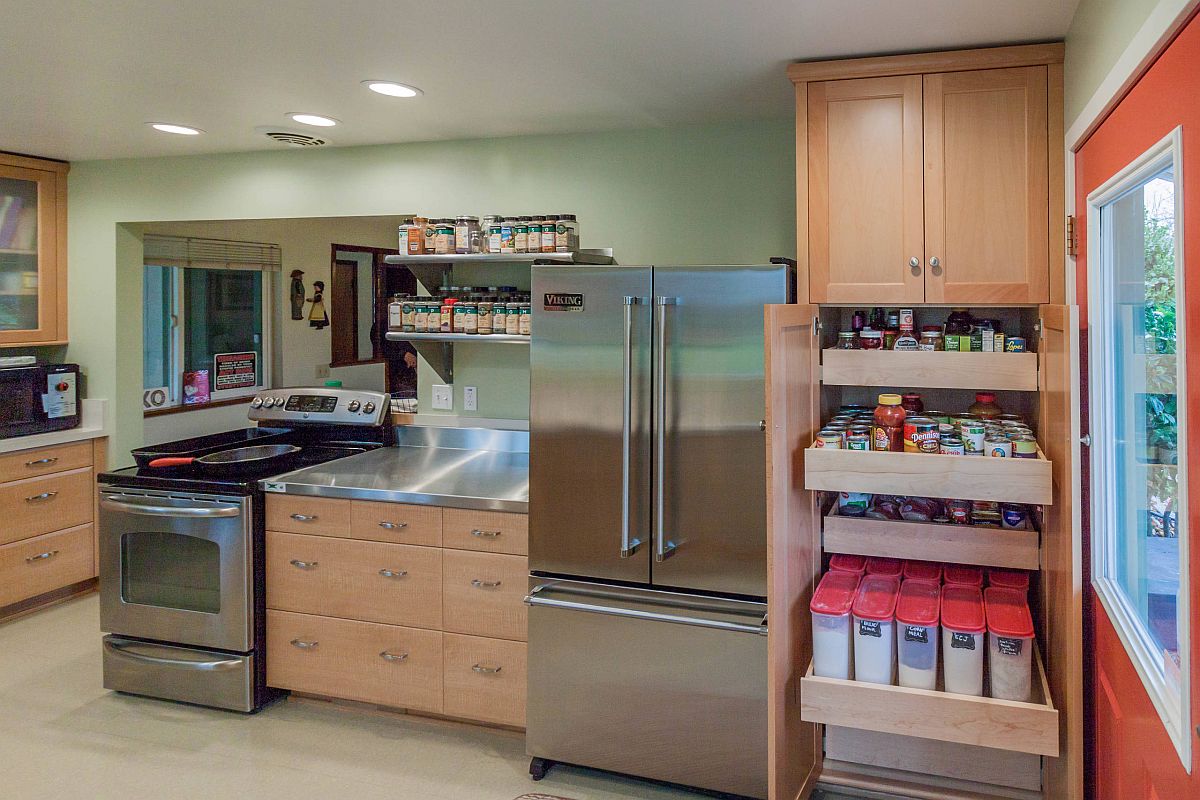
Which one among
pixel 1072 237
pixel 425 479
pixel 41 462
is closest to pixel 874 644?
pixel 1072 237

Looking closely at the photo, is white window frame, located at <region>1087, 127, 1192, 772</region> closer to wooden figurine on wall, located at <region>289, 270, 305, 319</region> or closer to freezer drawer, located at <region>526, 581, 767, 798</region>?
freezer drawer, located at <region>526, 581, 767, 798</region>

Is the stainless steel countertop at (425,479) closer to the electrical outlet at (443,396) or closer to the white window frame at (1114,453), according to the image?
the electrical outlet at (443,396)

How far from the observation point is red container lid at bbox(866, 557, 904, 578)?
104 inches

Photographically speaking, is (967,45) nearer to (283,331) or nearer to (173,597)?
(173,597)

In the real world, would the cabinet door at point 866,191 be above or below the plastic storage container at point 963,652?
above

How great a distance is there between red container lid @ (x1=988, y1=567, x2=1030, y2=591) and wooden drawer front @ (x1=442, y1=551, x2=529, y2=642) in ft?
4.68

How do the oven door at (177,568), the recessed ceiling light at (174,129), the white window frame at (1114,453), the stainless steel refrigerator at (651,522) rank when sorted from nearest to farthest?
the white window frame at (1114,453)
the stainless steel refrigerator at (651,522)
the oven door at (177,568)
the recessed ceiling light at (174,129)

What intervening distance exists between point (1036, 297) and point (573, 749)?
6.35ft

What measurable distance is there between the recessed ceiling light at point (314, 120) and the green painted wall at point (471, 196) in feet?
1.32

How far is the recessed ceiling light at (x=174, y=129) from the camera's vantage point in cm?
346

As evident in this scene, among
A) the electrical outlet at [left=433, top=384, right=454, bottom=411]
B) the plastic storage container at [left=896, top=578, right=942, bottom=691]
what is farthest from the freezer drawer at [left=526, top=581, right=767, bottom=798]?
the electrical outlet at [left=433, top=384, right=454, bottom=411]

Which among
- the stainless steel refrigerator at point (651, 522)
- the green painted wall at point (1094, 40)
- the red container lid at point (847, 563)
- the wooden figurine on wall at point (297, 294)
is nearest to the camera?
the green painted wall at point (1094, 40)

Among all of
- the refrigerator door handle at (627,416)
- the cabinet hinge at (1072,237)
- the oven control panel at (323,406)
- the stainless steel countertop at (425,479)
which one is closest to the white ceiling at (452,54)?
the cabinet hinge at (1072,237)

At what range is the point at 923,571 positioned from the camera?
265 centimetres
